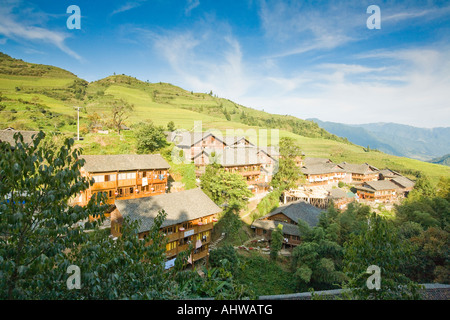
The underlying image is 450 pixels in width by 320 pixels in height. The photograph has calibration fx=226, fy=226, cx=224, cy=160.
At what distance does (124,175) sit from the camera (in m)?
27.8

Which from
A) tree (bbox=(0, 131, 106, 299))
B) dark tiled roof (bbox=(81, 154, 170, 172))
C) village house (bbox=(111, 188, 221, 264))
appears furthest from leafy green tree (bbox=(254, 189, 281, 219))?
tree (bbox=(0, 131, 106, 299))

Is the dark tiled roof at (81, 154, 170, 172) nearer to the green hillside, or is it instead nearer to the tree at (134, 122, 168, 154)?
the tree at (134, 122, 168, 154)

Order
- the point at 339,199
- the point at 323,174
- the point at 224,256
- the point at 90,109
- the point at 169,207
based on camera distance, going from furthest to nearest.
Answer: the point at 90,109 < the point at 323,174 < the point at 339,199 < the point at 224,256 < the point at 169,207

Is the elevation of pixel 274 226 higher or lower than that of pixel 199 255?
lower

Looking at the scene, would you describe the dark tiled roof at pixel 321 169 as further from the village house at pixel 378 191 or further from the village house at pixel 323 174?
the village house at pixel 378 191

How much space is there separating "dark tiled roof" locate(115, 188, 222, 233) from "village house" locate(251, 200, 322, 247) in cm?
1258

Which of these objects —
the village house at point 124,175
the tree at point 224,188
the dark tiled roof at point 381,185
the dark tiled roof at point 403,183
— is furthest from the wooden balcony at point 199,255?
the dark tiled roof at point 403,183

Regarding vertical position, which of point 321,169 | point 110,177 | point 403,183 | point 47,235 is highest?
point 47,235

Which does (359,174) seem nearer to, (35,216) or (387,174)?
(387,174)

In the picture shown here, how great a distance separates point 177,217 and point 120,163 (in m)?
11.3

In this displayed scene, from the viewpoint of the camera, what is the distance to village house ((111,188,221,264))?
2025cm

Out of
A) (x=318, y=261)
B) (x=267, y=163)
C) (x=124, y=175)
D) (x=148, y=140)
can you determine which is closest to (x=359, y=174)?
(x=267, y=163)
